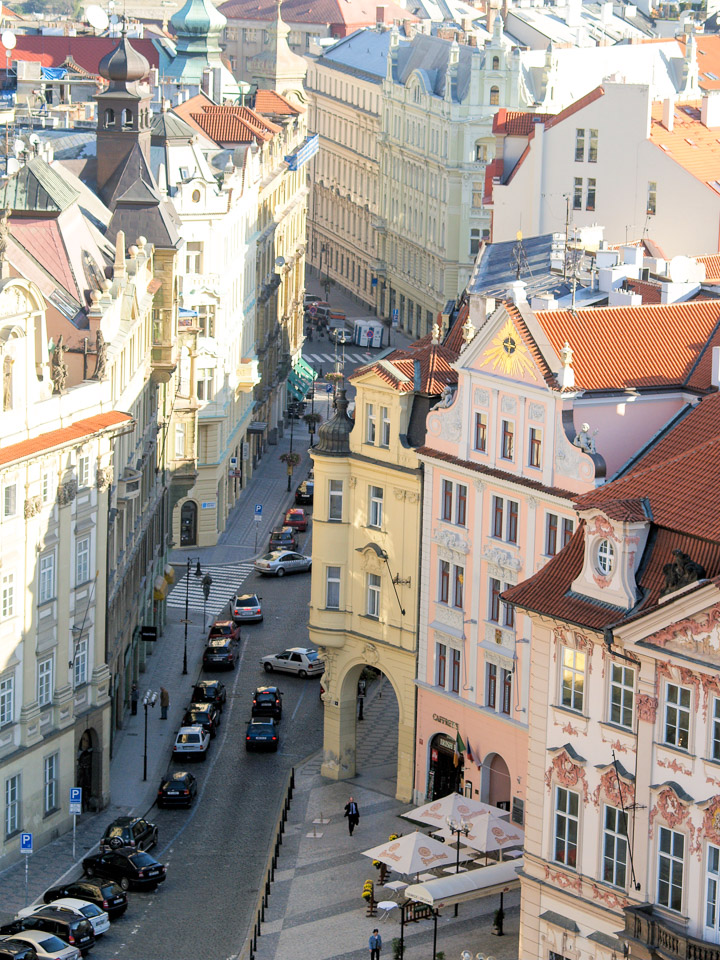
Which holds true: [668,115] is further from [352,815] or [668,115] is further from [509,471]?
[352,815]

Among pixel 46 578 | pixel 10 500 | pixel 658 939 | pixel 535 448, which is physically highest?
pixel 535 448

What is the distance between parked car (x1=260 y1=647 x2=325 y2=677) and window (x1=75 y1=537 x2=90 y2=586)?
2265 centimetres

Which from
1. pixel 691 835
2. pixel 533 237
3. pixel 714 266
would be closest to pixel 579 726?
pixel 691 835

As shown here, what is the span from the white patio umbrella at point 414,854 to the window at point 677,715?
2198 cm

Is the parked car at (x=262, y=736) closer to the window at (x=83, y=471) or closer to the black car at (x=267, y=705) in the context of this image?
the black car at (x=267, y=705)

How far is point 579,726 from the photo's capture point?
238ft

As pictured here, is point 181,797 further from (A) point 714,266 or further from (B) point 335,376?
(A) point 714,266

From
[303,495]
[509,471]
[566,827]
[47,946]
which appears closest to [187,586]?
[303,495]

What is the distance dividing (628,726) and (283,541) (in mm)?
78421

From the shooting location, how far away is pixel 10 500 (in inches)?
3723

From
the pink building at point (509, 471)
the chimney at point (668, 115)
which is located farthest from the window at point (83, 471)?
the chimney at point (668, 115)

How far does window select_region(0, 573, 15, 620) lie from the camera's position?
311ft

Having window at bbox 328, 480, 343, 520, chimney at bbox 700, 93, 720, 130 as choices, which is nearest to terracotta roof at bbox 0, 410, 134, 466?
window at bbox 328, 480, 343, 520

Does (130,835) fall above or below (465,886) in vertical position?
below
